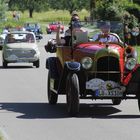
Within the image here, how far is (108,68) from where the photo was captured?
13555 millimetres

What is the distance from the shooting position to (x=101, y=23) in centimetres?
1502

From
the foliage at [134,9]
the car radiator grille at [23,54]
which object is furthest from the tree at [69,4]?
the car radiator grille at [23,54]

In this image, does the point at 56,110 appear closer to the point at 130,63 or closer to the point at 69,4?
the point at 130,63

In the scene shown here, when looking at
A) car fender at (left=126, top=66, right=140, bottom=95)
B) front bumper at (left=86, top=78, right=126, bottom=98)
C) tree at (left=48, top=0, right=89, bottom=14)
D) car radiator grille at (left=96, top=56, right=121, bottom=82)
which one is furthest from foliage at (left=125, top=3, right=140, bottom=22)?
tree at (left=48, top=0, right=89, bottom=14)

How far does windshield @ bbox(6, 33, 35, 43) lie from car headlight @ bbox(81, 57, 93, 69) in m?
16.8

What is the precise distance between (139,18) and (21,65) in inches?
757

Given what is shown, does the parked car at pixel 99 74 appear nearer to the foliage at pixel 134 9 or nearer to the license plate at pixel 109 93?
the license plate at pixel 109 93

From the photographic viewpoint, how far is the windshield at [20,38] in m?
30.0

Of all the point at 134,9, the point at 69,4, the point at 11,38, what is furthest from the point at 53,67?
the point at 69,4

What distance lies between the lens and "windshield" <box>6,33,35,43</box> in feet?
98.4

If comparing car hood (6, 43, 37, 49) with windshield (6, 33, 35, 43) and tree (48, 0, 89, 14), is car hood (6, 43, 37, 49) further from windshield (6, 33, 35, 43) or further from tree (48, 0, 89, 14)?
tree (48, 0, 89, 14)
